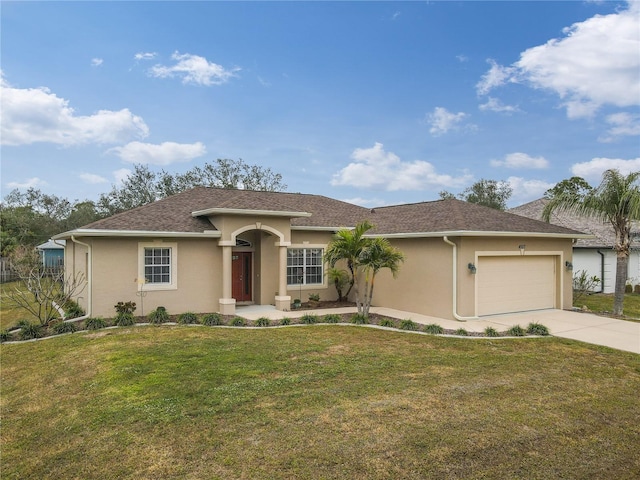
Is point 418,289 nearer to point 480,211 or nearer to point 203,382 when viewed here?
point 480,211

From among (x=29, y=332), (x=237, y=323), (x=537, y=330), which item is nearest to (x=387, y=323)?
(x=537, y=330)

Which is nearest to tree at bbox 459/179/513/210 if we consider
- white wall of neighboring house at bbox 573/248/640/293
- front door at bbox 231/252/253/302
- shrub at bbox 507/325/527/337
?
white wall of neighboring house at bbox 573/248/640/293

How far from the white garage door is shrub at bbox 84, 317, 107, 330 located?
11706 mm

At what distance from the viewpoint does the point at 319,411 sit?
224 inches

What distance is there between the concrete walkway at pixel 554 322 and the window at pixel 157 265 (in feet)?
9.33

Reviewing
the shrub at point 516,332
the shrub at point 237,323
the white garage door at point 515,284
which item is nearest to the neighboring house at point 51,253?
the shrub at point 237,323

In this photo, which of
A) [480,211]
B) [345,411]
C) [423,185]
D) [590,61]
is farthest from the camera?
[423,185]

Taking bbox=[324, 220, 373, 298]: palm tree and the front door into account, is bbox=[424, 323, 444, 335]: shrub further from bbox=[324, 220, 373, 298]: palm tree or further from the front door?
the front door

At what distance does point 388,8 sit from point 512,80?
6.74m

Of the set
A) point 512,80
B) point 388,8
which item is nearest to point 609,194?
point 512,80

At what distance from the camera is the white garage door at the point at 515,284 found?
13.5m

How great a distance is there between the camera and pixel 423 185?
98.8ft

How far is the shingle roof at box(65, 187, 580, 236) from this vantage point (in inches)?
534

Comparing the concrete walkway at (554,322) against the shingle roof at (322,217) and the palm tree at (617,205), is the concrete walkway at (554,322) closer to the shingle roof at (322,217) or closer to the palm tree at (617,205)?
the palm tree at (617,205)
